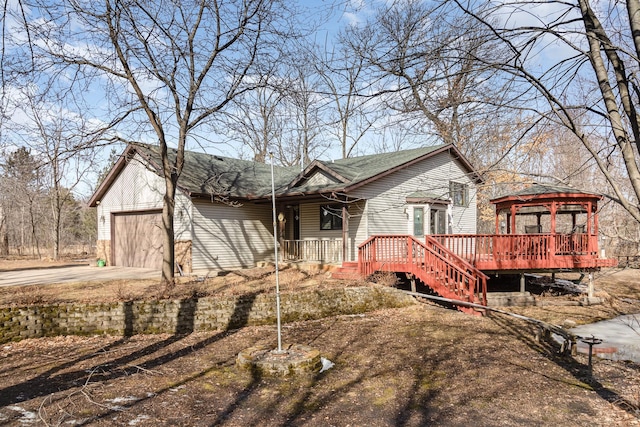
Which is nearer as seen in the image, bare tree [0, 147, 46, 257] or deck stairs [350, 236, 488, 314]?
deck stairs [350, 236, 488, 314]

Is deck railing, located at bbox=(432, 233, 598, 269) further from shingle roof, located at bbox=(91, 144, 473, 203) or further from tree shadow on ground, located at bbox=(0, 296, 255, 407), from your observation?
tree shadow on ground, located at bbox=(0, 296, 255, 407)

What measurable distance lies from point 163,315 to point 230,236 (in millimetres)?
7414

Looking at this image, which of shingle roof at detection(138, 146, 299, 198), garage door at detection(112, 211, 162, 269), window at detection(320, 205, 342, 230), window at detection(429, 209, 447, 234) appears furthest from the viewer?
window at detection(429, 209, 447, 234)

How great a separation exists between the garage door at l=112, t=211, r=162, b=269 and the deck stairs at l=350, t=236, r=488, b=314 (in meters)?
7.58

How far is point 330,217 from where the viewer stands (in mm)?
16703

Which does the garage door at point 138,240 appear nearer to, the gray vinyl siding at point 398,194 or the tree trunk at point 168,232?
the tree trunk at point 168,232

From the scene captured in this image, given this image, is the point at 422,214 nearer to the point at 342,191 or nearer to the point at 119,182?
the point at 342,191

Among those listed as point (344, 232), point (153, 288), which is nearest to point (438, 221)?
point (344, 232)

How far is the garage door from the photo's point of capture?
1714 centimetres

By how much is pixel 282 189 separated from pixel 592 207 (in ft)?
37.4

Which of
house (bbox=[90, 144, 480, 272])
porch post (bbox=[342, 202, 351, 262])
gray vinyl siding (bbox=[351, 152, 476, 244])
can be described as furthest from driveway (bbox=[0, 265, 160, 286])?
gray vinyl siding (bbox=[351, 152, 476, 244])

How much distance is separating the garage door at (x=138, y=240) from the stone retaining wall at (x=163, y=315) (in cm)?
724

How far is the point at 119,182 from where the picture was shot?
1859 cm

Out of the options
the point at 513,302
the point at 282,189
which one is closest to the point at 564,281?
the point at 513,302
